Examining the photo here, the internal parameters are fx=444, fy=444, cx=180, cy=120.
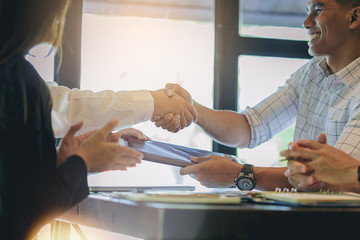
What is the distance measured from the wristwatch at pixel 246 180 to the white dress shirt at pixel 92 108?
1.43 ft

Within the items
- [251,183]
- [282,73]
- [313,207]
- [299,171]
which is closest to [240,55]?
[282,73]

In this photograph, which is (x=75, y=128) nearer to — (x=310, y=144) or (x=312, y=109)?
(x=310, y=144)

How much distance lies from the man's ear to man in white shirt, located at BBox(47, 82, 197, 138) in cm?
101

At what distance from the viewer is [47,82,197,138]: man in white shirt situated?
1.45 metres

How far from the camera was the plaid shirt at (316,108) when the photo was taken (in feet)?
5.89

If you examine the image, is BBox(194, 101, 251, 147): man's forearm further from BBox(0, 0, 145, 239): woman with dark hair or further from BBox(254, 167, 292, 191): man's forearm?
BBox(0, 0, 145, 239): woman with dark hair

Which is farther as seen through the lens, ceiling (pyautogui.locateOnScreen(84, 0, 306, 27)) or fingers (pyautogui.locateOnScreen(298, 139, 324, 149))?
ceiling (pyautogui.locateOnScreen(84, 0, 306, 27))

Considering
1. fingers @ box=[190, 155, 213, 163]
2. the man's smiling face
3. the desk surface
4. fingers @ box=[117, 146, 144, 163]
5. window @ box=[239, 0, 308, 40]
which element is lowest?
the desk surface

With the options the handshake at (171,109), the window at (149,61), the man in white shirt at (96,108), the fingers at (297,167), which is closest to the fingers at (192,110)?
the handshake at (171,109)

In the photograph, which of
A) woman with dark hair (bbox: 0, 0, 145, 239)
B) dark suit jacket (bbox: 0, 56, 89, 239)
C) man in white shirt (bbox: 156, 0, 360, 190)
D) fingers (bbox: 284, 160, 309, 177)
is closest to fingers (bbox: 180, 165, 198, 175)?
man in white shirt (bbox: 156, 0, 360, 190)

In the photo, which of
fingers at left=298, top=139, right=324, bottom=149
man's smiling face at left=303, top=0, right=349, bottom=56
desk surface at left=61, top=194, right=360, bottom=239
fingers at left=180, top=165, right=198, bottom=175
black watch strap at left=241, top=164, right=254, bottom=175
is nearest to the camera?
desk surface at left=61, top=194, right=360, bottom=239

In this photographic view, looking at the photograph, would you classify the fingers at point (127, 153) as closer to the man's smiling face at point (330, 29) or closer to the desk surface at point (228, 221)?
the desk surface at point (228, 221)

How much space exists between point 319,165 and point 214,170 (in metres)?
0.51

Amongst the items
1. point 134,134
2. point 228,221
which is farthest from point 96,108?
point 228,221
